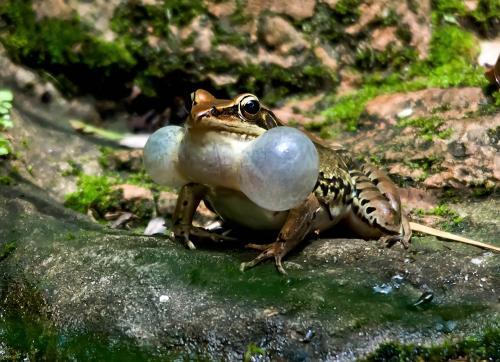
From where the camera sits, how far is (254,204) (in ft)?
10.7

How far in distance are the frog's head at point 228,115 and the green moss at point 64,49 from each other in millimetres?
2670

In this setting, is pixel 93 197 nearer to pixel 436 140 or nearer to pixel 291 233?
pixel 291 233

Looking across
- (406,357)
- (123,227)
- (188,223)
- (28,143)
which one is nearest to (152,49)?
(28,143)

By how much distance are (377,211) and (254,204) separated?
2.50ft

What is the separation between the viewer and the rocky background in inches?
100

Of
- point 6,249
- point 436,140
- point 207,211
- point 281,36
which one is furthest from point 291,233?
point 281,36

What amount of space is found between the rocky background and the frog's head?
637 mm

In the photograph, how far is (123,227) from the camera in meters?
4.54

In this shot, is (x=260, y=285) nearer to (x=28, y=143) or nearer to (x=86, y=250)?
(x=86, y=250)

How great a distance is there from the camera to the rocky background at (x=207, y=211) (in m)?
2.55

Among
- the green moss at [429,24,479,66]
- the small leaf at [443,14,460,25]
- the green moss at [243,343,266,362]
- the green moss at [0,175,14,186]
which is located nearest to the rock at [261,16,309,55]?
the green moss at [429,24,479,66]

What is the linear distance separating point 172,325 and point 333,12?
3.94 m

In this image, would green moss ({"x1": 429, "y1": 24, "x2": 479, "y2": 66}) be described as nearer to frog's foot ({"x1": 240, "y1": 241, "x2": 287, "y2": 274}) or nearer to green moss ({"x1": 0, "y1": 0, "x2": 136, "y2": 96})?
green moss ({"x1": 0, "y1": 0, "x2": 136, "y2": 96})

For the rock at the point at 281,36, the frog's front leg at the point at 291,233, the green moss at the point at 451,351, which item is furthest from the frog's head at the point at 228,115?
the rock at the point at 281,36
